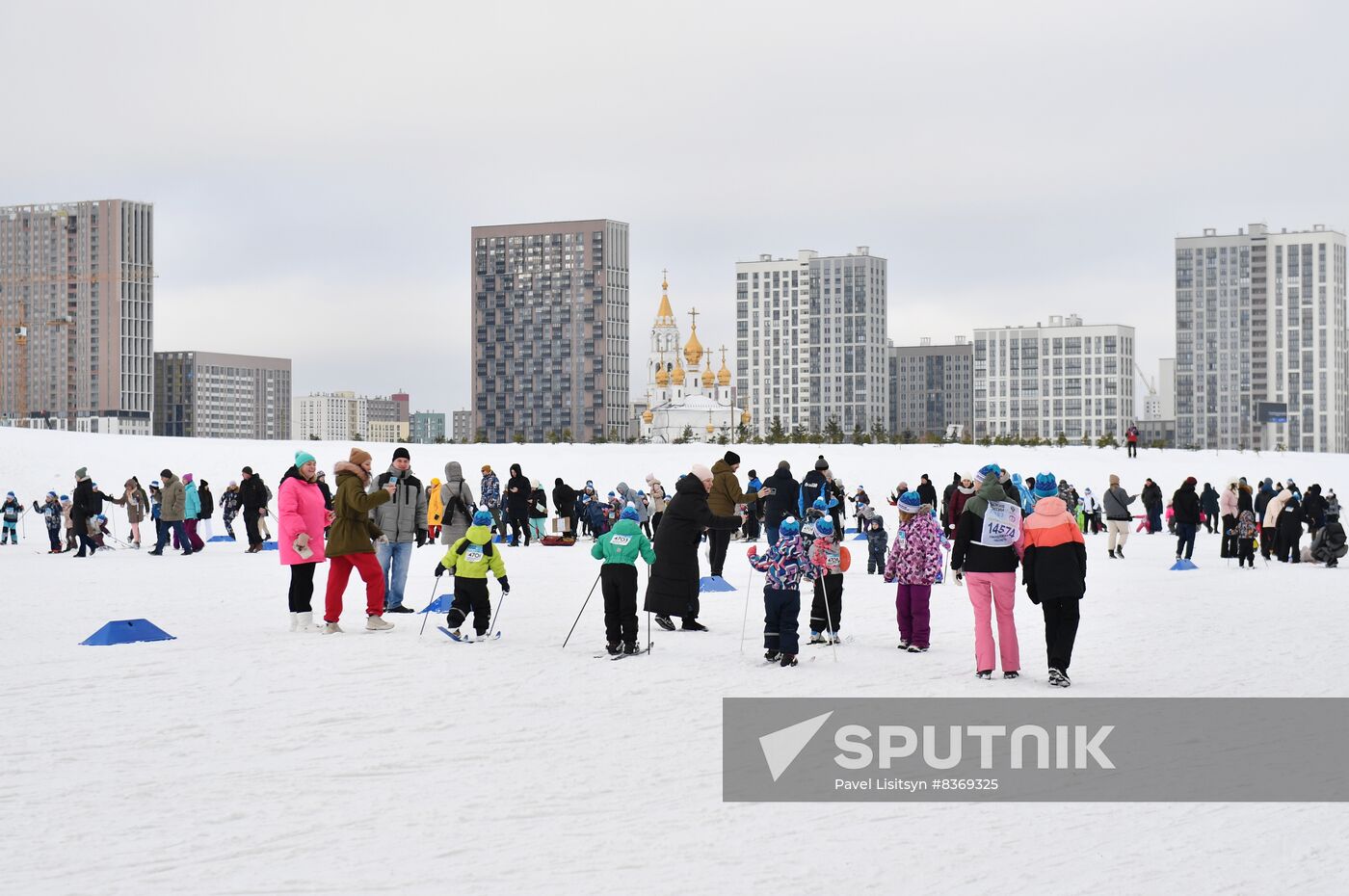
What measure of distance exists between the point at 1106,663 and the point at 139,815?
25.0ft

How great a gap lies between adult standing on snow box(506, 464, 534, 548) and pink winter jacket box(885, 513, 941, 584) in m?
15.0

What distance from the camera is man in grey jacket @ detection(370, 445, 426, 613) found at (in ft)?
45.8

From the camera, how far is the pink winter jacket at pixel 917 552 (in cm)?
1168

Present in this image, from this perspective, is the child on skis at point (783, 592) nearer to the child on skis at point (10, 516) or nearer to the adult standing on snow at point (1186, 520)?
the adult standing on snow at point (1186, 520)

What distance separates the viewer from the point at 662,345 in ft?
590

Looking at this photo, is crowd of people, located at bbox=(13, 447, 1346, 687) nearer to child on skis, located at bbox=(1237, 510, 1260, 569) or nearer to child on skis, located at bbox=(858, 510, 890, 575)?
child on skis, located at bbox=(858, 510, 890, 575)

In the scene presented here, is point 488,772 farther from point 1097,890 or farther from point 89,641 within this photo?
point 89,641

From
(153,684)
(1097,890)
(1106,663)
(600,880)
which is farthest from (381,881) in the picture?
(1106,663)

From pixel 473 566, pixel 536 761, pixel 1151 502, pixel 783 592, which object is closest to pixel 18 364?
pixel 1151 502

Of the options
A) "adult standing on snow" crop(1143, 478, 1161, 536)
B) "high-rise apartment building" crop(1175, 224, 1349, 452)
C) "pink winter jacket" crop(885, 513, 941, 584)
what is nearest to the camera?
"pink winter jacket" crop(885, 513, 941, 584)

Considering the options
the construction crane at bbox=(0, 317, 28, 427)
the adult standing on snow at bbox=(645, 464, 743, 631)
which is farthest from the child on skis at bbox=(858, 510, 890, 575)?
the construction crane at bbox=(0, 317, 28, 427)

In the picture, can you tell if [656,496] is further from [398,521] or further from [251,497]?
[398,521]

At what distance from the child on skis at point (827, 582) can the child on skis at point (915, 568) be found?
0.47 metres

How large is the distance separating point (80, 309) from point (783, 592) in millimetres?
185921
